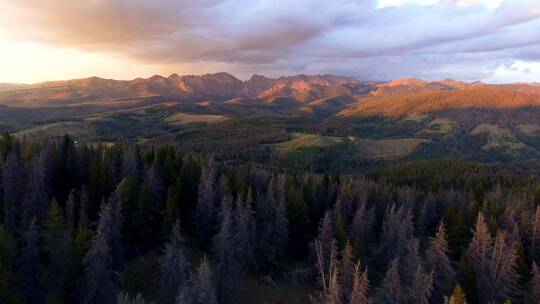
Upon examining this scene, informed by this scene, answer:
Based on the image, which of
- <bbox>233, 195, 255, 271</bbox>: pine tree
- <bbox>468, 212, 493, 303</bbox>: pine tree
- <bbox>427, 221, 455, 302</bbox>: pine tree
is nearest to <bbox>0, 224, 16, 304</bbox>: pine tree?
<bbox>233, 195, 255, 271</bbox>: pine tree

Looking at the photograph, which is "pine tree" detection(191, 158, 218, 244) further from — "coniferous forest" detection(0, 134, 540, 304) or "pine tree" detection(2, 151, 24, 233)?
"pine tree" detection(2, 151, 24, 233)

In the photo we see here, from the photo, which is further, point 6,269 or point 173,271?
point 173,271

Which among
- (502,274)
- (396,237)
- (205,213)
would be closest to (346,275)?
(396,237)

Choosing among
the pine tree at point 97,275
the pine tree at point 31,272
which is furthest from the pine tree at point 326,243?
the pine tree at point 31,272

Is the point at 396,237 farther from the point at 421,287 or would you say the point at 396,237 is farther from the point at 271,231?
the point at 421,287

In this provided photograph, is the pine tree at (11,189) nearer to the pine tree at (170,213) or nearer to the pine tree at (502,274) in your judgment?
the pine tree at (170,213)

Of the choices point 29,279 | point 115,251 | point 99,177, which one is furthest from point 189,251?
point 29,279
